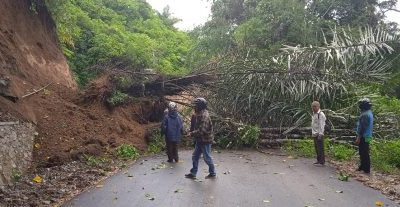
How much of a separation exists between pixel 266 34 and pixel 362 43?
5847mm

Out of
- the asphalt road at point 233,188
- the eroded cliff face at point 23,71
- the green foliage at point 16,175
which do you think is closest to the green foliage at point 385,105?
the asphalt road at point 233,188

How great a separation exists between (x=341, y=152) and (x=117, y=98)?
8120mm

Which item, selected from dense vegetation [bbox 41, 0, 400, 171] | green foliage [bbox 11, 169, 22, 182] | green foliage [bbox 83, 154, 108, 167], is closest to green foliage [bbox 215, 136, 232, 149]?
dense vegetation [bbox 41, 0, 400, 171]

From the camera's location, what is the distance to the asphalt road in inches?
313

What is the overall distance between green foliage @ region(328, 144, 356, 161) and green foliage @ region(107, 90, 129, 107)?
7.66m

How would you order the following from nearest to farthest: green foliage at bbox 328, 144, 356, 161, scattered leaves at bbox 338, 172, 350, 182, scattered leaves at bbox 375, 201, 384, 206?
1. scattered leaves at bbox 375, 201, 384, 206
2. scattered leaves at bbox 338, 172, 350, 182
3. green foliage at bbox 328, 144, 356, 161

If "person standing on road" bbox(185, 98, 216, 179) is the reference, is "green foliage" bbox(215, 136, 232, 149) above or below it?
below

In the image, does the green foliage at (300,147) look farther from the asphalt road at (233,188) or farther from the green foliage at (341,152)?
the asphalt road at (233,188)

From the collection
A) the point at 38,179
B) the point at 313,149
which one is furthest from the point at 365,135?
the point at 38,179

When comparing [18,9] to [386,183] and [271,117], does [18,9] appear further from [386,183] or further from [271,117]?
[386,183]

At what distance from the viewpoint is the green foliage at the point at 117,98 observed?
54.5 feet

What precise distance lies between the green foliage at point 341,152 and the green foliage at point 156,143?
5599 mm

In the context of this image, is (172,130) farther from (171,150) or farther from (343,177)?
(343,177)

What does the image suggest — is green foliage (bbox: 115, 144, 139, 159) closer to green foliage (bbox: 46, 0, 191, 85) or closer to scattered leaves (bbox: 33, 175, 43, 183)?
scattered leaves (bbox: 33, 175, 43, 183)
